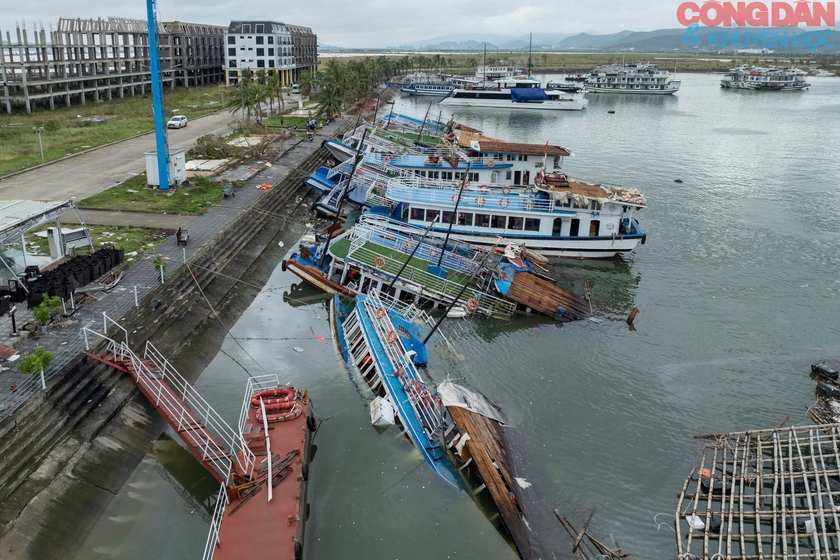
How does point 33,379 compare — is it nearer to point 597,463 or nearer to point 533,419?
point 533,419

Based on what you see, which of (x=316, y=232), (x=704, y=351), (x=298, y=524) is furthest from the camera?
(x=316, y=232)

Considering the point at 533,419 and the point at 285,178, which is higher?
the point at 285,178

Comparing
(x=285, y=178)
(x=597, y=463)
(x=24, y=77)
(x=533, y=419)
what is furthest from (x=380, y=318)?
(x=24, y=77)

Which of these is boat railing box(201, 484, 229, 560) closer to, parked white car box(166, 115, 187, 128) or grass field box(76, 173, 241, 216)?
grass field box(76, 173, 241, 216)

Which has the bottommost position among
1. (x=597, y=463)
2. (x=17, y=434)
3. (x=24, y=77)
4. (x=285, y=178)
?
(x=597, y=463)

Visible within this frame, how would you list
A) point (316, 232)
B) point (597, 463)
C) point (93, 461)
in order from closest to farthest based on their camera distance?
1. point (93, 461)
2. point (597, 463)
3. point (316, 232)

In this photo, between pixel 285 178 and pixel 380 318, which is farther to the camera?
pixel 285 178

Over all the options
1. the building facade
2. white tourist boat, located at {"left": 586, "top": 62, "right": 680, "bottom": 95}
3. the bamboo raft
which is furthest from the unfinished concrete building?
white tourist boat, located at {"left": 586, "top": 62, "right": 680, "bottom": 95}

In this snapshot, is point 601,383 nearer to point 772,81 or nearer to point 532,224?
point 532,224
